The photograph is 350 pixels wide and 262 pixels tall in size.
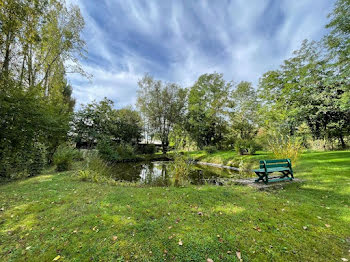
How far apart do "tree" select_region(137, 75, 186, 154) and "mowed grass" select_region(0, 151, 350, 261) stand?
49.1 ft

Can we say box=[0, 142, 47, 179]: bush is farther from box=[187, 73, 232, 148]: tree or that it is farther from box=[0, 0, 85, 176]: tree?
box=[187, 73, 232, 148]: tree

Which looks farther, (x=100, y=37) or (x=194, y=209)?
(x=100, y=37)

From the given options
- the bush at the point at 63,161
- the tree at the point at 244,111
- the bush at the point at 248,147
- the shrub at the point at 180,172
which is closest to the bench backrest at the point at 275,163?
the shrub at the point at 180,172

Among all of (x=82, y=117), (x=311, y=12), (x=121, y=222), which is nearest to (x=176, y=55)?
(x=311, y=12)

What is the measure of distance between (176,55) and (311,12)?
294 inches

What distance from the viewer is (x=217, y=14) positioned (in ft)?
22.4

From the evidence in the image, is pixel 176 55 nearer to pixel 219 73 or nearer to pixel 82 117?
pixel 82 117

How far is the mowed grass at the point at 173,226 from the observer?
1.73 m

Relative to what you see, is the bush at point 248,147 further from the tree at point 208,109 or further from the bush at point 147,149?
the bush at point 147,149

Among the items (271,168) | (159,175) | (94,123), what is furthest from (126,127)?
(271,168)

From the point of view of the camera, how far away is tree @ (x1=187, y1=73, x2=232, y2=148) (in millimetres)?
18500

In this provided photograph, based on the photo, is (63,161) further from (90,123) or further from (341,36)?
(341,36)

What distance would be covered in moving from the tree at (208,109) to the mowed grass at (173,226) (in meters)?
14.9

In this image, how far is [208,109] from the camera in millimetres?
19047
